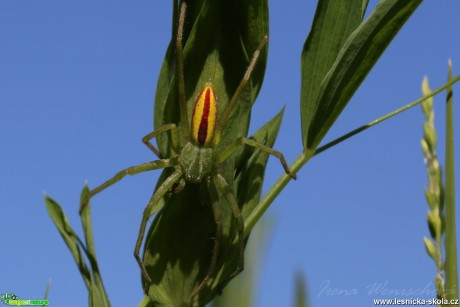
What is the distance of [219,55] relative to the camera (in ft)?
5.28

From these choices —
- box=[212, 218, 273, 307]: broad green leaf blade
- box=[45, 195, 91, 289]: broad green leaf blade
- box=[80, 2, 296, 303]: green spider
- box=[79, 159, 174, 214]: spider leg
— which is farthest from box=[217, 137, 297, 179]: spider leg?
box=[212, 218, 273, 307]: broad green leaf blade

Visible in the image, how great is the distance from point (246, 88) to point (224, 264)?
50cm

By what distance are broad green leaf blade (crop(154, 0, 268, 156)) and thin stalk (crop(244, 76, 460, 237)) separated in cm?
18

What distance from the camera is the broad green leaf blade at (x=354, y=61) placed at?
1.52 meters

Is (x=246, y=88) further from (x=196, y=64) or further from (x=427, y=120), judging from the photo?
(x=427, y=120)

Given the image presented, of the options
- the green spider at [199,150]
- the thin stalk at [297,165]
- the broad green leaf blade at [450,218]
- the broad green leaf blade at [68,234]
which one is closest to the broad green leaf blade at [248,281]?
the broad green leaf blade at [450,218]

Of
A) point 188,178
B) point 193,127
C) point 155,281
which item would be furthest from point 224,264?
point 193,127

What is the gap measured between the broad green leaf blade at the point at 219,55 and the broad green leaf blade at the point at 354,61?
0.62 ft

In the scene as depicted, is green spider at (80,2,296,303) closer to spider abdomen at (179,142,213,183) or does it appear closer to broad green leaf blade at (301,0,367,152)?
spider abdomen at (179,142,213,183)

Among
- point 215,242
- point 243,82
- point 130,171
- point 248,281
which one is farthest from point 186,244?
point 248,281

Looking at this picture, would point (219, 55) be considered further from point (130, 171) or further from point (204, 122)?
point (130, 171)

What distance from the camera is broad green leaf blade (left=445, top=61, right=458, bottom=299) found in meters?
1.08

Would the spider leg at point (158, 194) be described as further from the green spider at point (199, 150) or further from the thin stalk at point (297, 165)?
the thin stalk at point (297, 165)

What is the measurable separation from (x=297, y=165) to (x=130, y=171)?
2.71ft
